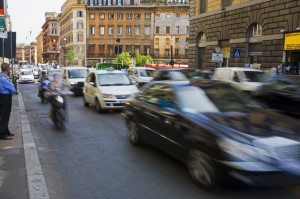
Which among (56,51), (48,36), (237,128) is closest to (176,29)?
(56,51)

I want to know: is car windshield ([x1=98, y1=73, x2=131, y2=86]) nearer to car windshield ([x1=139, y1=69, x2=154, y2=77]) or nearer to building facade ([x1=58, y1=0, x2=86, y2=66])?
car windshield ([x1=139, y1=69, x2=154, y2=77])

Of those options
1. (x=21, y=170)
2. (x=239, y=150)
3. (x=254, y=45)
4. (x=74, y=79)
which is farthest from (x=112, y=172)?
(x=254, y=45)

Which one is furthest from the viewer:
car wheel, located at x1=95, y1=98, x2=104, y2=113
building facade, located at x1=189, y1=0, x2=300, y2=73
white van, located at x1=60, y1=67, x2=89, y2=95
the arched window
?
the arched window

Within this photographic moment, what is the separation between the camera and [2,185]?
5438 mm

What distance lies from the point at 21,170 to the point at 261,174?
3.90 m

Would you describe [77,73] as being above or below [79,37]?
below

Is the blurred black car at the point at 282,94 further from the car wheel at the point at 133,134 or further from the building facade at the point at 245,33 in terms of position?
the building facade at the point at 245,33

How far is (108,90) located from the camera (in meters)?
13.6

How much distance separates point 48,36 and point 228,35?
121374 millimetres

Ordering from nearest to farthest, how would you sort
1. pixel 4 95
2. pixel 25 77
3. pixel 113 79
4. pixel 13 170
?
pixel 13 170 < pixel 4 95 < pixel 113 79 < pixel 25 77

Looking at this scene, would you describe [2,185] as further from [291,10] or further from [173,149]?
[291,10]

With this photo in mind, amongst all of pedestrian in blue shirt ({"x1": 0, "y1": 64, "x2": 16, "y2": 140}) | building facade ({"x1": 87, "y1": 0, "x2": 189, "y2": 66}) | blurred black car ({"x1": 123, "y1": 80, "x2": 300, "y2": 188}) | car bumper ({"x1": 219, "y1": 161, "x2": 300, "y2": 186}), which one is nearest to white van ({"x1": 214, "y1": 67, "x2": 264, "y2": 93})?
blurred black car ({"x1": 123, "y1": 80, "x2": 300, "y2": 188})

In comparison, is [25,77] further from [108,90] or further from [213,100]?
[213,100]

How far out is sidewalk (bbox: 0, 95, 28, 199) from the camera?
16.9 feet
